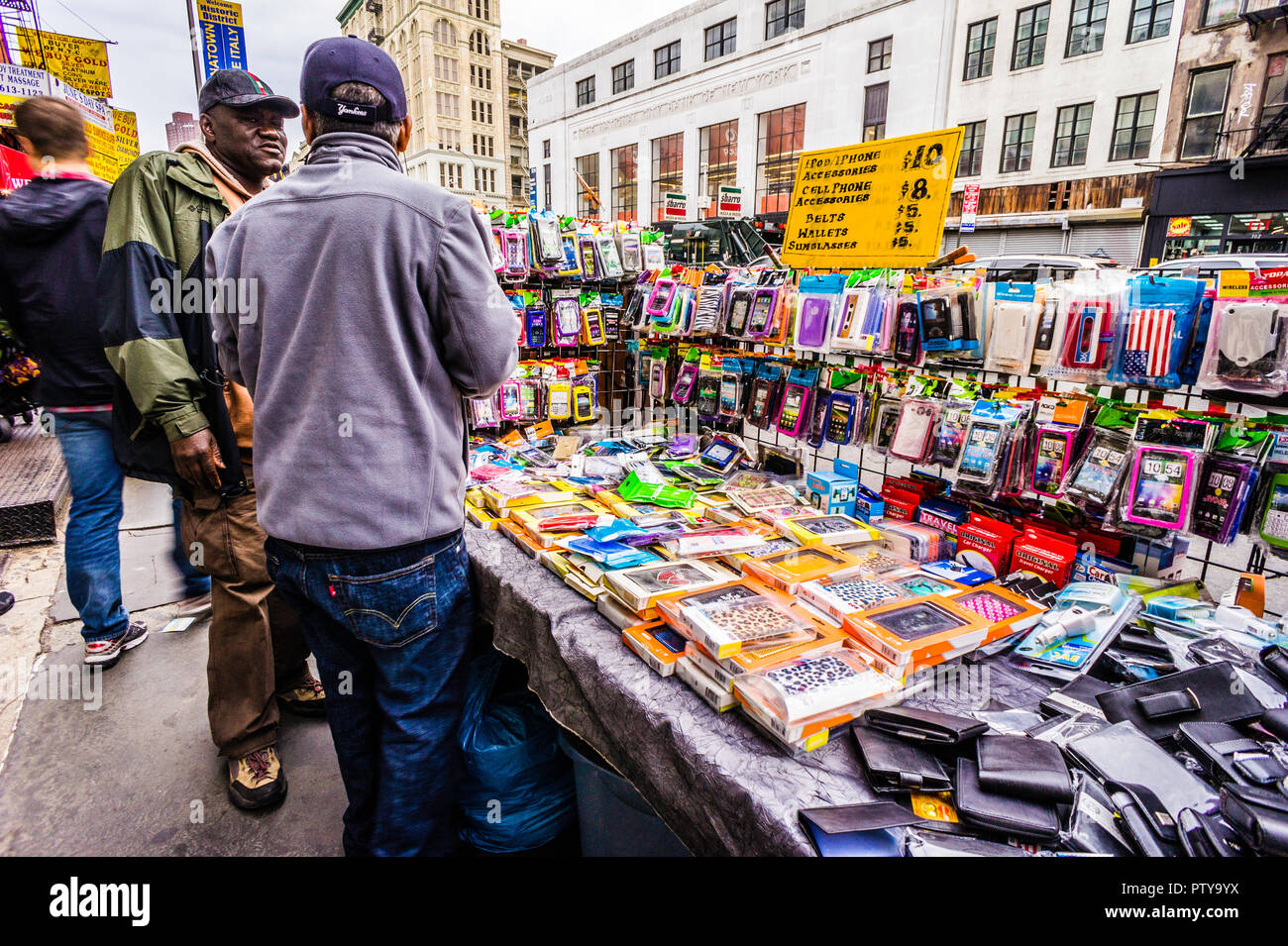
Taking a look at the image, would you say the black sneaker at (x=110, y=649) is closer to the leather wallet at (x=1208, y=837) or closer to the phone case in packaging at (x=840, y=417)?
the phone case in packaging at (x=840, y=417)

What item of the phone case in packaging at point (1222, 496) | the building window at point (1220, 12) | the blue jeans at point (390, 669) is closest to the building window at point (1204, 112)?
the building window at point (1220, 12)

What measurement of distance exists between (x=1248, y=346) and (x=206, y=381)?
10.9 feet

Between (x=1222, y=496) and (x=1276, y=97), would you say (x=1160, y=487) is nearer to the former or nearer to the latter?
(x=1222, y=496)

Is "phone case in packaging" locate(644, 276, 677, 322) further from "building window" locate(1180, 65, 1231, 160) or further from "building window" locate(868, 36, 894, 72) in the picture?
"building window" locate(868, 36, 894, 72)

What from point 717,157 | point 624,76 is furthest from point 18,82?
point 624,76

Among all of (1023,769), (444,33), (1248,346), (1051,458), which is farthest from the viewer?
(444,33)

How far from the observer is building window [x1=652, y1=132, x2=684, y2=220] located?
28.3 m

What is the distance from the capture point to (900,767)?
48.8 inches

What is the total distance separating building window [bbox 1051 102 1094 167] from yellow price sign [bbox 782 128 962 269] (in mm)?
19571

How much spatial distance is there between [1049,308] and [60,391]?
433 cm

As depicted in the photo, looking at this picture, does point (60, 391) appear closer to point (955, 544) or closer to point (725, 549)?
point (725, 549)

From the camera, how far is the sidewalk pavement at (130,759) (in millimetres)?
2277

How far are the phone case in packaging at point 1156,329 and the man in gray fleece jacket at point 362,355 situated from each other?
197 centimetres

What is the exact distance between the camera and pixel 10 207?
2.75 meters
